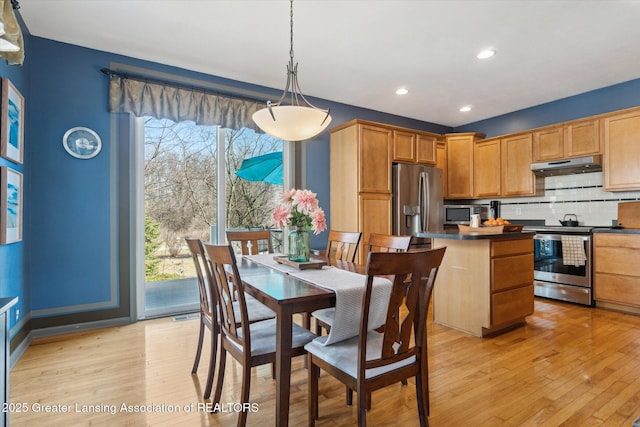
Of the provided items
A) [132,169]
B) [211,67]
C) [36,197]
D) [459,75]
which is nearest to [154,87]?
[211,67]

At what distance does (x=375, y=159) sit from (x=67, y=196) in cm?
334

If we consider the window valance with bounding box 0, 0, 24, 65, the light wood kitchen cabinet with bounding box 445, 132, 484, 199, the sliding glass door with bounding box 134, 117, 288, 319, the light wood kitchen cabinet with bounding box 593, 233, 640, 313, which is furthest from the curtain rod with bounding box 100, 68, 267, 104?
the light wood kitchen cabinet with bounding box 593, 233, 640, 313

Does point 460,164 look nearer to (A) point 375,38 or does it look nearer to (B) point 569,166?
(B) point 569,166

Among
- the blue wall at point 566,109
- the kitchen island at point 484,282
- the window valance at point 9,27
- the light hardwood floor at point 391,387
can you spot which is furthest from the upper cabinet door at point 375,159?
the window valance at point 9,27

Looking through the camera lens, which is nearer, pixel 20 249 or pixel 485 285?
pixel 20 249

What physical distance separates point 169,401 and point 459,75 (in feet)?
13.3

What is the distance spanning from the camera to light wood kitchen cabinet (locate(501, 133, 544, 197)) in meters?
4.62

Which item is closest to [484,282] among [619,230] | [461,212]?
[619,230]

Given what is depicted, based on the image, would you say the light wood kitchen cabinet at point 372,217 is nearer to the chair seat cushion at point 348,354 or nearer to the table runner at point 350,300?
the table runner at point 350,300

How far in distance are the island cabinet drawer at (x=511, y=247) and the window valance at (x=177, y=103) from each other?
288cm

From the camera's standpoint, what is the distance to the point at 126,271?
3.24 metres

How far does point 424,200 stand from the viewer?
4.61m

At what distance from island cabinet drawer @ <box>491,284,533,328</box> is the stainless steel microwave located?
7.76ft

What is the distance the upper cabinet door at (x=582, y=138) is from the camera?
13.0 ft
